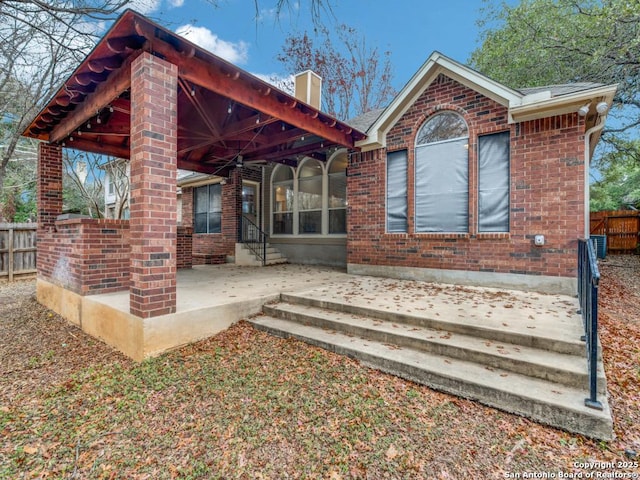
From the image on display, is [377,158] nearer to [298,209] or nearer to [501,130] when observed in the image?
[501,130]

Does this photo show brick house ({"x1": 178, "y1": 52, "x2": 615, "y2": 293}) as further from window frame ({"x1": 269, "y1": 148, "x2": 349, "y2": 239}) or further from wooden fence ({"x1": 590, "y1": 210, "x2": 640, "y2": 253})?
wooden fence ({"x1": 590, "y1": 210, "x2": 640, "y2": 253})

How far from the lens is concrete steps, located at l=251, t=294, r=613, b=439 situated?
7.69ft

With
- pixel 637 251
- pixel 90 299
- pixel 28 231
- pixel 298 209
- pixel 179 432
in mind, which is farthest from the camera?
pixel 637 251

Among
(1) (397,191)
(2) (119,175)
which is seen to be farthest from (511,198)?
(2) (119,175)

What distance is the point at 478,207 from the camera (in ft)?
19.0

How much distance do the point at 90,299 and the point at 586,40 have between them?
43.2 feet

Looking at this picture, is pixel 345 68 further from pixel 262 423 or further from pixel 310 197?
pixel 262 423

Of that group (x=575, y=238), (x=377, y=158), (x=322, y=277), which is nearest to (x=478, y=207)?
(x=575, y=238)

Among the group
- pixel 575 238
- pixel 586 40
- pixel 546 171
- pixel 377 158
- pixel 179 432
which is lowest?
pixel 179 432

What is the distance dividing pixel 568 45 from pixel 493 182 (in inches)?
254

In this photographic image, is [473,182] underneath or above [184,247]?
above

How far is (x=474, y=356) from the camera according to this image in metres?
2.97

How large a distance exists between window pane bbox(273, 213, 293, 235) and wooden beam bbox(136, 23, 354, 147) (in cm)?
493

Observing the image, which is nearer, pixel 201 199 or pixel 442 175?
pixel 442 175
